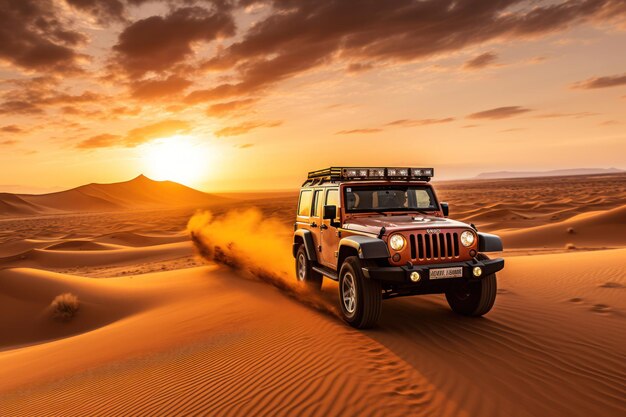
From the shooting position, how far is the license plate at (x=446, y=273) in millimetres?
6129

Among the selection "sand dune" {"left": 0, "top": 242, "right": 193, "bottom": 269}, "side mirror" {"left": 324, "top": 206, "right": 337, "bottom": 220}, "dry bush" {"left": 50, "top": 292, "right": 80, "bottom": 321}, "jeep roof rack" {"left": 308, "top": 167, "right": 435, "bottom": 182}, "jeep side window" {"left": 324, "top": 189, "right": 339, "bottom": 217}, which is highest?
"jeep roof rack" {"left": 308, "top": 167, "right": 435, "bottom": 182}

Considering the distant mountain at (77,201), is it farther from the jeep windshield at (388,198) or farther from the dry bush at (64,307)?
the jeep windshield at (388,198)

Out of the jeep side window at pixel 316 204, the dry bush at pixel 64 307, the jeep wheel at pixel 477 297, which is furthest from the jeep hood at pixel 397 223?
the dry bush at pixel 64 307

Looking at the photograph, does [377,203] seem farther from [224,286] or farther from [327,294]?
[224,286]

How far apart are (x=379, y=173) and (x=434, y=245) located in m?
2.19

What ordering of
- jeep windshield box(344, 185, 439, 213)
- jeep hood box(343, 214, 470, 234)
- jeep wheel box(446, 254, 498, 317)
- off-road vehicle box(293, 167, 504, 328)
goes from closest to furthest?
off-road vehicle box(293, 167, 504, 328)
jeep hood box(343, 214, 470, 234)
jeep wheel box(446, 254, 498, 317)
jeep windshield box(344, 185, 439, 213)

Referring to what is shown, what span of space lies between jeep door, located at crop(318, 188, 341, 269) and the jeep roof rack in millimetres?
337

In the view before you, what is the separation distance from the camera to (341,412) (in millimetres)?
4164

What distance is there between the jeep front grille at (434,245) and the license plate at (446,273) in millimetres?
238

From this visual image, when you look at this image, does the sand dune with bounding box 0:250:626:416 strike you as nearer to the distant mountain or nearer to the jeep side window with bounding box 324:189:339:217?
the jeep side window with bounding box 324:189:339:217

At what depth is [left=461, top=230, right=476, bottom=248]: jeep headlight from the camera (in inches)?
257

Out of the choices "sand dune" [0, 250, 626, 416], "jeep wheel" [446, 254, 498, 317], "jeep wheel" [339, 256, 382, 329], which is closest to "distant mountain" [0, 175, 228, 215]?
"sand dune" [0, 250, 626, 416]

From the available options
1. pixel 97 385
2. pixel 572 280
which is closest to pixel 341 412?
pixel 97 385

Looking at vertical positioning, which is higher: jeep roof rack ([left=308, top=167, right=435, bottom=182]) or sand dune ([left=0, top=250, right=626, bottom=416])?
jeep roof rack ([left=308, top=167, right=435, bottom=182])
